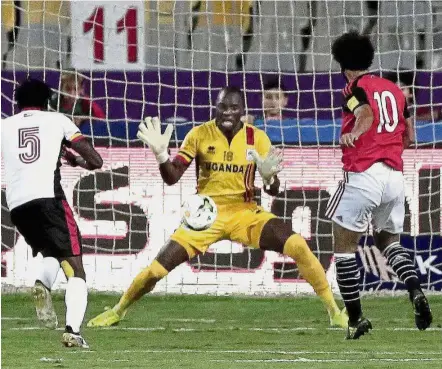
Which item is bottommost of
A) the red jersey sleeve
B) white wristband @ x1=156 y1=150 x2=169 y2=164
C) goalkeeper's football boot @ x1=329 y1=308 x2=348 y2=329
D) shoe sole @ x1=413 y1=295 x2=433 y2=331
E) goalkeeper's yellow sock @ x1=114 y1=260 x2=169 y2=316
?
goalkeeper's football boot @ x1=329 y1=308 x2=348 y2=329

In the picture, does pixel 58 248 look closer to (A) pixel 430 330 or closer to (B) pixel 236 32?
(A) pixel 430 330

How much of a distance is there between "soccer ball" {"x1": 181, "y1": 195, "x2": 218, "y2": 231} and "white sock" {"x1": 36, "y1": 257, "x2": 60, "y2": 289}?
1.46 m

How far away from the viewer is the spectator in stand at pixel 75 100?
13000 mm

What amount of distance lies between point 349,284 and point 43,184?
6.48 ft

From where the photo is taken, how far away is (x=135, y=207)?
12.6 metres

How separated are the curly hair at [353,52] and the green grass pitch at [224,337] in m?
1.72

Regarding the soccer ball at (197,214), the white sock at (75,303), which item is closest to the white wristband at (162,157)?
the soccer ball at (197,214)

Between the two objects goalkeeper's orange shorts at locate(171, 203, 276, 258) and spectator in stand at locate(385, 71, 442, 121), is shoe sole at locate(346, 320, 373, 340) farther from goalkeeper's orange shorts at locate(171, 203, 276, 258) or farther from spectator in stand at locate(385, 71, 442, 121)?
spectator in stand at locate(385, 71, 442, 121)

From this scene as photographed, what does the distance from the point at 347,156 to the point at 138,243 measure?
Result: 12.0 ft

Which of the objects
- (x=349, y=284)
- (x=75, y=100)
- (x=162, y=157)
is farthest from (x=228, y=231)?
(x=75, y=100)

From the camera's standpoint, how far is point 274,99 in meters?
13.0

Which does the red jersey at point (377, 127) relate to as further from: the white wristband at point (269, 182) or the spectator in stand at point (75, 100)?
the spectator in stand at point (75, 100)

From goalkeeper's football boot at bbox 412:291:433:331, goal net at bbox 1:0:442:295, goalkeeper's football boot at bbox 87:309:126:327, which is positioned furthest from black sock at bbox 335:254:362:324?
goal net at bbox 1:0:442:295

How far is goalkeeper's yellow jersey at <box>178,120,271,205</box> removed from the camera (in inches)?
414
